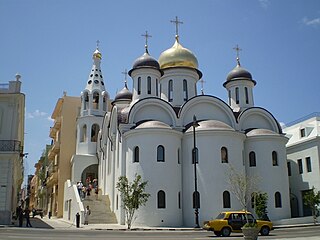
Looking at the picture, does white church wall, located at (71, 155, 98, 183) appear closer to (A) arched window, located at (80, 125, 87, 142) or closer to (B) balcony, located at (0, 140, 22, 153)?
(A) arched window, located at (80, 125, 87, 142)

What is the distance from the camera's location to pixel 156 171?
102 feet

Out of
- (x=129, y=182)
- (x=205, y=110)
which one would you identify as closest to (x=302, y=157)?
(x=205, y=110)

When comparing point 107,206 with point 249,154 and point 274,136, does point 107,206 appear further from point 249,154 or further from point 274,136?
point 274,136

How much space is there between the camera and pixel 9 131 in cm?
2938

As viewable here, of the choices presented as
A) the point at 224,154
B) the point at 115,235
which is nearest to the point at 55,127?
the point at 224,154

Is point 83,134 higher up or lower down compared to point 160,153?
higher up

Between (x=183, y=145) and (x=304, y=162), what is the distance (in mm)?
12696

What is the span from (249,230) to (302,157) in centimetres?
2532

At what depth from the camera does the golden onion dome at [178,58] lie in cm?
3956

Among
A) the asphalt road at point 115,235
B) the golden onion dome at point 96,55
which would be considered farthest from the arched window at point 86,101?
the asphalt road at point 115,235

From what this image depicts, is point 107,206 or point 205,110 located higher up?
point 205,110

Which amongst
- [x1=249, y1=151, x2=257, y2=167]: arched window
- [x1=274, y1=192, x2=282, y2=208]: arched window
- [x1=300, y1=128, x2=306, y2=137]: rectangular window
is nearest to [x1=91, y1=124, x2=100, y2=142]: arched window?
[x1=249, y1=151, x2=257, y2=167]: arched window

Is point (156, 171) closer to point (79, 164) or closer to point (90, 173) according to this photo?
point (79, 164)

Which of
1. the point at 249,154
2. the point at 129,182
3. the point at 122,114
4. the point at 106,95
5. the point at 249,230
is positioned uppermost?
the point at 106,95
